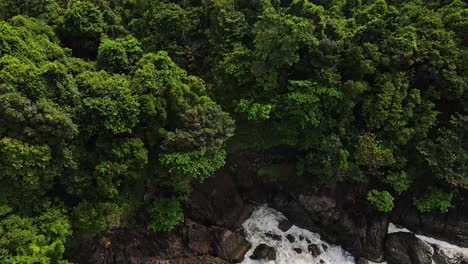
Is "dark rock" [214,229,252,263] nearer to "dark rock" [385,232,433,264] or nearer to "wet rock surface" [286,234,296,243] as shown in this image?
"wet rock surface" [286,234,296,243]

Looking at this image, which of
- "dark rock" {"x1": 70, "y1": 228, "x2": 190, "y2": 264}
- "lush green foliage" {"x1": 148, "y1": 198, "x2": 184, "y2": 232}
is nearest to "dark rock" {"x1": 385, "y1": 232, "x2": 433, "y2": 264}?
"dark rock" {"x1": 70, "y1": 228, "x2": 190, "y2": 264}

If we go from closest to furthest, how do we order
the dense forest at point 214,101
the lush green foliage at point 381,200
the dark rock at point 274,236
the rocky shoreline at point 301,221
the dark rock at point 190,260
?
the dense forest at point 214,101 → the dark rock at point 190,260 → the lush green foliage at point 381,200 → the rocky shoreline at point 301,221 → the dark rock at point 274,236

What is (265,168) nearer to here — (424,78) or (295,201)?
(295,201)

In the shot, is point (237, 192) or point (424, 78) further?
point (237, 192)

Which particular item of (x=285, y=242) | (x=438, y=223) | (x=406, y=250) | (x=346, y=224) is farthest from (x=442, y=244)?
(x=285, y=242)


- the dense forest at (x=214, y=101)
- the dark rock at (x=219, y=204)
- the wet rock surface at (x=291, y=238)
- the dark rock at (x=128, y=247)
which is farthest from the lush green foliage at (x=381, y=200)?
the dark rock at (x=128, y=247)

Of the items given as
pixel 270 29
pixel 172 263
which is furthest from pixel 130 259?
pixel 270 29

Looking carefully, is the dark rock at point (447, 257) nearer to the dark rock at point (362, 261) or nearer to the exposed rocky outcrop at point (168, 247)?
the dark rock at point (362, 261)
